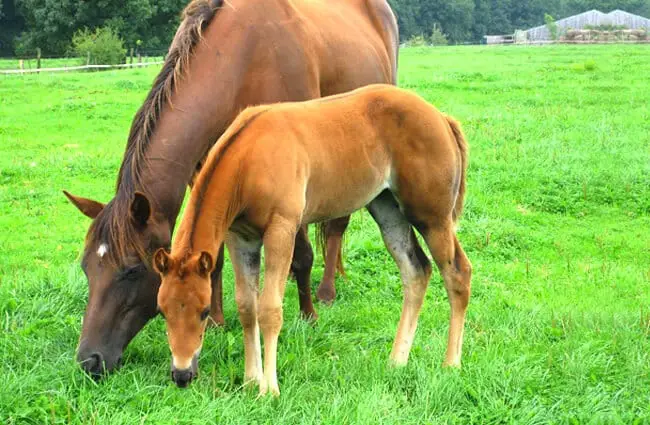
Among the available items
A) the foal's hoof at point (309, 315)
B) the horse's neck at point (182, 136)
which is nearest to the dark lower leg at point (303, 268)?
the foal's hoof at point (309, 315)

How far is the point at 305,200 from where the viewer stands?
3.93m

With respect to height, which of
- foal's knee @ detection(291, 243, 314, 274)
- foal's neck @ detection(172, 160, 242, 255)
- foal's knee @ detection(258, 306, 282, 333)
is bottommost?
foal's knee @ detection(291, 243, 314, 274)

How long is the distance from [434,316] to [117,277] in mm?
2299

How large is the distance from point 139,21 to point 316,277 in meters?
39.6

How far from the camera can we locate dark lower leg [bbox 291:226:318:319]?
5.27m

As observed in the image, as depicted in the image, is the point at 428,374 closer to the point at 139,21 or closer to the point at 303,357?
the point at 303,357

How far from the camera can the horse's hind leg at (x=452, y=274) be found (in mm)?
4344

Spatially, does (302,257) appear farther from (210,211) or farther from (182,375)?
(182,375)

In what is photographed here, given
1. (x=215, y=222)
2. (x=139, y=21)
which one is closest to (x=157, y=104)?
(x=215, y=222)

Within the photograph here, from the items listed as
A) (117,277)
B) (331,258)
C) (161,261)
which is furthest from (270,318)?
(331,258)

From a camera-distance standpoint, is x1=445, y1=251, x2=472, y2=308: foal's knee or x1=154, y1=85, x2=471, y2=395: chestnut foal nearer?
x1=154, y1=85, x2=471, y2=395: chestnut foal

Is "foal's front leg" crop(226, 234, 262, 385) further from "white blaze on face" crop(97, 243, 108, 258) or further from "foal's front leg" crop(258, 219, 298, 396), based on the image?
"white blaze on face" crop(97, 243, 108, 258)

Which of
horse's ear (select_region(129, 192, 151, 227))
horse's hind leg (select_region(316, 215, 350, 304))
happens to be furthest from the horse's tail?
horse's ear (select_region(129, 192, 151, 227))

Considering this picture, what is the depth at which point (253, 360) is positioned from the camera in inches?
158
